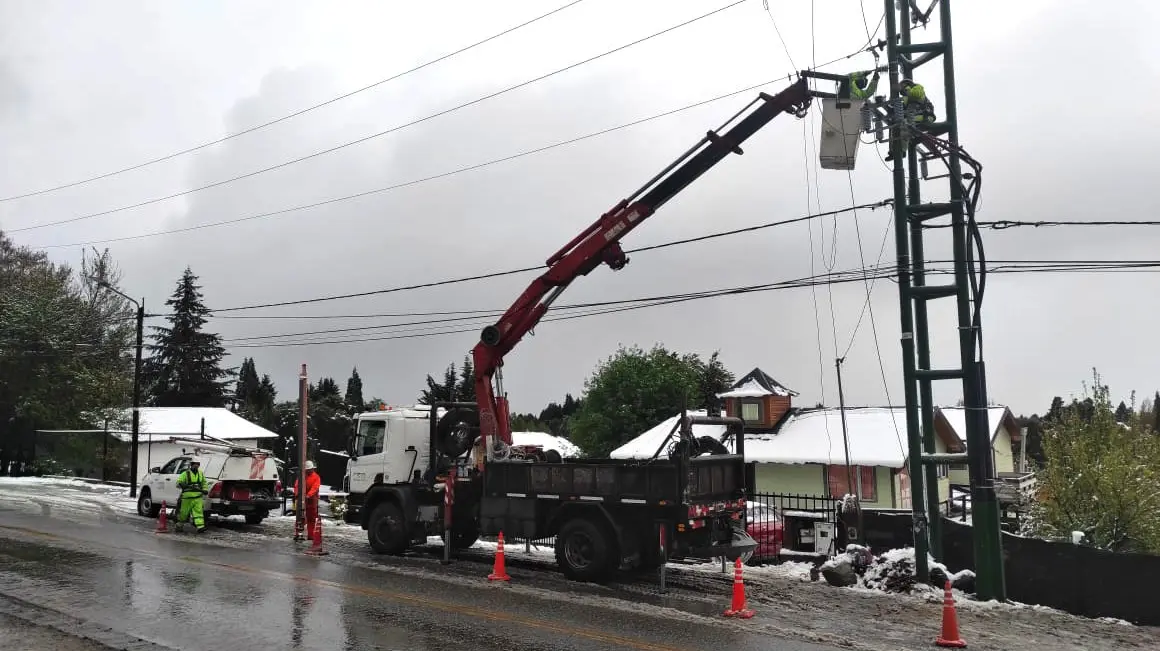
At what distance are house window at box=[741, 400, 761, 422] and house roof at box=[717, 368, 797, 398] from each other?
0.33 m

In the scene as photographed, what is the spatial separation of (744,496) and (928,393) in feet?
10.5

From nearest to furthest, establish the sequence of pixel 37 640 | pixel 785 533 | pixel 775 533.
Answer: pixel 37 640
pixel 775 533
pixel 785 533

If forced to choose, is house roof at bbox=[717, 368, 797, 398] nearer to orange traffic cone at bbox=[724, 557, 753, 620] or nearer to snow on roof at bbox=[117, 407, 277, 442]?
snow on roof at bbox=[117, 407, 277, 442]

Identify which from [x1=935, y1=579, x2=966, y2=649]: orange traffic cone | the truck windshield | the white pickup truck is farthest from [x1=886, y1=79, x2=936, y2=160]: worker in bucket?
the white pickup truck

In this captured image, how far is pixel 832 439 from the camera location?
34469 mm

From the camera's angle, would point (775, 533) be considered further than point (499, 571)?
Yes

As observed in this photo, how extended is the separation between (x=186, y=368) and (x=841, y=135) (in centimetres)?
6341

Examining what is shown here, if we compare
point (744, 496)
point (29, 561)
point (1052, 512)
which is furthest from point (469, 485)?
point (1052, 512)

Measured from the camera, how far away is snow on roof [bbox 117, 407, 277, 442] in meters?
40.4

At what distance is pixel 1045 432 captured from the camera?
577 inches

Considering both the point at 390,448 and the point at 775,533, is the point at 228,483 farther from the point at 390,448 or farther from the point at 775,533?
the point at 775,533

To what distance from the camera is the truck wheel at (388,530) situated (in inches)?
587

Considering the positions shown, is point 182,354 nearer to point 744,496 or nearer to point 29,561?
point 29,561

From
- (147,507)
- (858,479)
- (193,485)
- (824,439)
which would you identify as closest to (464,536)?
(193,485)
